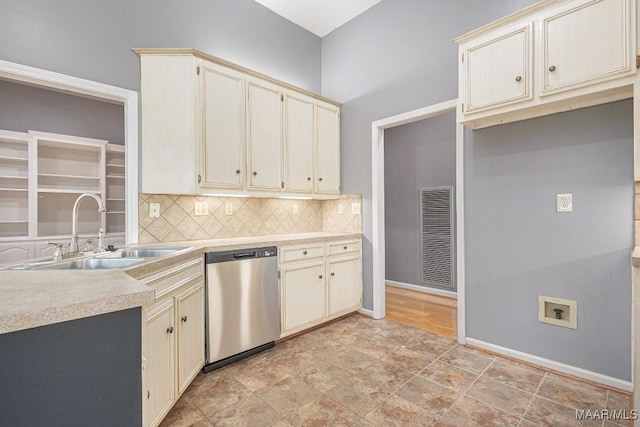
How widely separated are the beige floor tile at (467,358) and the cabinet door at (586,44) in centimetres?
199

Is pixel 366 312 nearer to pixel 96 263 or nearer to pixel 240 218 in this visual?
pixel 240 218

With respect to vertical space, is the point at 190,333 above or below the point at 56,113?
below

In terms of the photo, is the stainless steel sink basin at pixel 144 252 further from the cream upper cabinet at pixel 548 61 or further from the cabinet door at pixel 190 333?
the cream upper cabinet at pixel 548 61

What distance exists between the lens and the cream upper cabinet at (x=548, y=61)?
1.71m

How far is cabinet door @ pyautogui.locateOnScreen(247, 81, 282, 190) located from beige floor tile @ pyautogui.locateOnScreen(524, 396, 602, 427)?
2498 millimetres

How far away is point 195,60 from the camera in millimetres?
2395

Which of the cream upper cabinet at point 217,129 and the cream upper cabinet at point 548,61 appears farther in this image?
the cream upper cabinet at point 217,129

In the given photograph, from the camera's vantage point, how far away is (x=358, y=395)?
194 cm

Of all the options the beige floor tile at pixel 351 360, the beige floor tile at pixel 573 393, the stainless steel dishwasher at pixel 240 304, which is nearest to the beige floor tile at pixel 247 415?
the stainless steel dishwasher at pixel 240 304

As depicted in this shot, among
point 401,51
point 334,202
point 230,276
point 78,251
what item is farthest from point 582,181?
point 78,251

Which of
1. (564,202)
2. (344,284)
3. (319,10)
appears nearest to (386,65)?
(319,10)

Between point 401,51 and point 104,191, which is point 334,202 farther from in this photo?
point 104,191

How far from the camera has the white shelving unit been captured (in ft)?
12.2

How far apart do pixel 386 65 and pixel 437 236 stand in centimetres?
241
